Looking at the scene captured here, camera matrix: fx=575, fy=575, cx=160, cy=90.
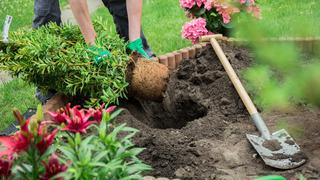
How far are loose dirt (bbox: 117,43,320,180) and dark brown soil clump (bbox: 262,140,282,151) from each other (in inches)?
2.9

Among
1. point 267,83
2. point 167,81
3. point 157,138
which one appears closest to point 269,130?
point 157,138

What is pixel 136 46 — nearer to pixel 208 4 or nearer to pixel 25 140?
pixel 208 4

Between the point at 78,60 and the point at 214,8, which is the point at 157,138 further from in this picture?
the point at 214,8

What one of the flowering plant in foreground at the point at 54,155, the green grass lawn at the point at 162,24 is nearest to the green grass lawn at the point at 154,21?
the green grass lawn at the point at 162,24

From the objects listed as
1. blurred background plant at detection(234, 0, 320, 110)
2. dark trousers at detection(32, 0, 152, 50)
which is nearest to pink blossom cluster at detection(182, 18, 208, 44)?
dark trousers at detection(32, 0, 152, 50)

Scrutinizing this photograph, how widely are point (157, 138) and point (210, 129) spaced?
322mm

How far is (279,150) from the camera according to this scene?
2.95 meters

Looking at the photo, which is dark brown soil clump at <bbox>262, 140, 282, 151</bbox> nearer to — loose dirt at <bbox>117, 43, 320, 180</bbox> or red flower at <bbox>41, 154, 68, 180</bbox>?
loose dirt at <bbox>117, 43, 320, 180</bbox>

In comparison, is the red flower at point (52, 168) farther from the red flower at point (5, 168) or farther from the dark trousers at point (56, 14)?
the dark trousers at point (56, 14)

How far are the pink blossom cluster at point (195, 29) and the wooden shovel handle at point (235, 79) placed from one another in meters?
0.73

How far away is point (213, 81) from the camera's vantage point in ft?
12.3

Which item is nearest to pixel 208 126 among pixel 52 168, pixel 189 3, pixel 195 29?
pixel 52 168

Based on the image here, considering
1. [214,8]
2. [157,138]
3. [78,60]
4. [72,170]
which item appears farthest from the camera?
[214,8]

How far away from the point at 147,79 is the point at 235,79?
21.8 inches
